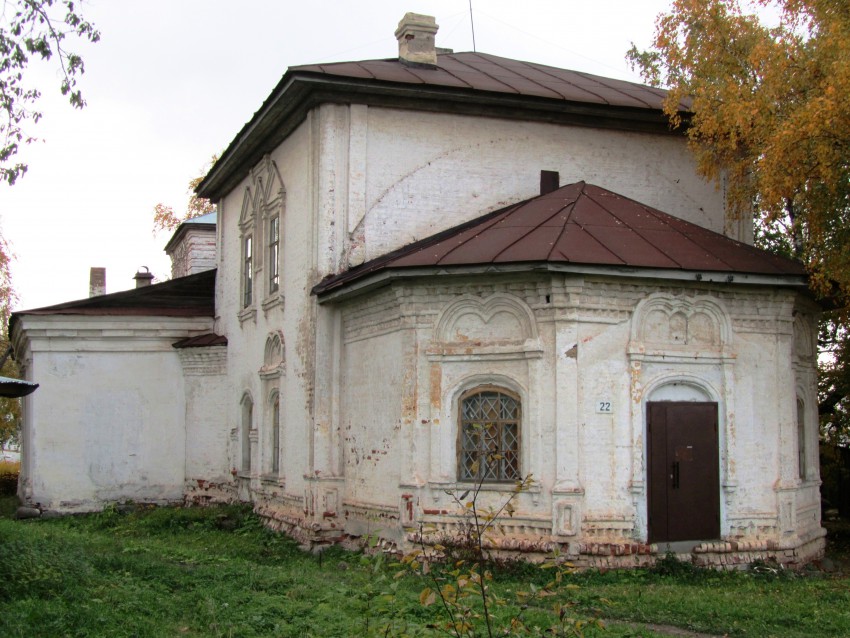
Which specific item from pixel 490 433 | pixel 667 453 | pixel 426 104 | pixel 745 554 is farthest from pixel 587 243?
pixel 745 554

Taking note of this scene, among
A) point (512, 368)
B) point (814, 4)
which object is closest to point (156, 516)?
point (512, 368)

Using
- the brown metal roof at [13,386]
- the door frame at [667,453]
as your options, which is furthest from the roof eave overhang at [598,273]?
the brown metal roof at [13,386]

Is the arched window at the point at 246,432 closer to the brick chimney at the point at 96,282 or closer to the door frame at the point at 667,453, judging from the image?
the door frame at the point at 667,453

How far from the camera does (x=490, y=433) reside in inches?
467

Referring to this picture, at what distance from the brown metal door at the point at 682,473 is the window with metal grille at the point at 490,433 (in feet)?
5.04

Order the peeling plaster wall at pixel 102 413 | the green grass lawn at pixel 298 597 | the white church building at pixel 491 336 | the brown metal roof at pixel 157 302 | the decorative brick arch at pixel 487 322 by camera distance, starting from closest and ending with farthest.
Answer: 1. the green grass lawn at pixel 298 597
2. the white church building at pixel 491 336
3. the decorative brick arch at pixel 487 322
4. the peeling plaster wall at pixel 102 413
5. the brown metal roof at pixel 157 302

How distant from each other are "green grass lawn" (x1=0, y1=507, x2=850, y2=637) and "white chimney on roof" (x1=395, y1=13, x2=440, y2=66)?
733 centimetres

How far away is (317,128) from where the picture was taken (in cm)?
1407

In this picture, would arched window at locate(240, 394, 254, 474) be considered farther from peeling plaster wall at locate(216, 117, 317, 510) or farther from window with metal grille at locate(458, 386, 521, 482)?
window with metal grille at locate(458, 386, 521, 482)

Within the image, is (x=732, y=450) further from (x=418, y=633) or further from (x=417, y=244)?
(x=418, y=633)

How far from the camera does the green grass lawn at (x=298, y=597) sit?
26.8 feet

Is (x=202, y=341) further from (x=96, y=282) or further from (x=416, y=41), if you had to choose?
(x=96, y=282)

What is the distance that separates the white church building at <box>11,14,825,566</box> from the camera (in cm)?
1150

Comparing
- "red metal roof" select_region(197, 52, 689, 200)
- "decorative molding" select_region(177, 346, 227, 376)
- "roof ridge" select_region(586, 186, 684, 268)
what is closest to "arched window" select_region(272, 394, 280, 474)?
"decorative molding" select_region(177, 346, 227, 376)
